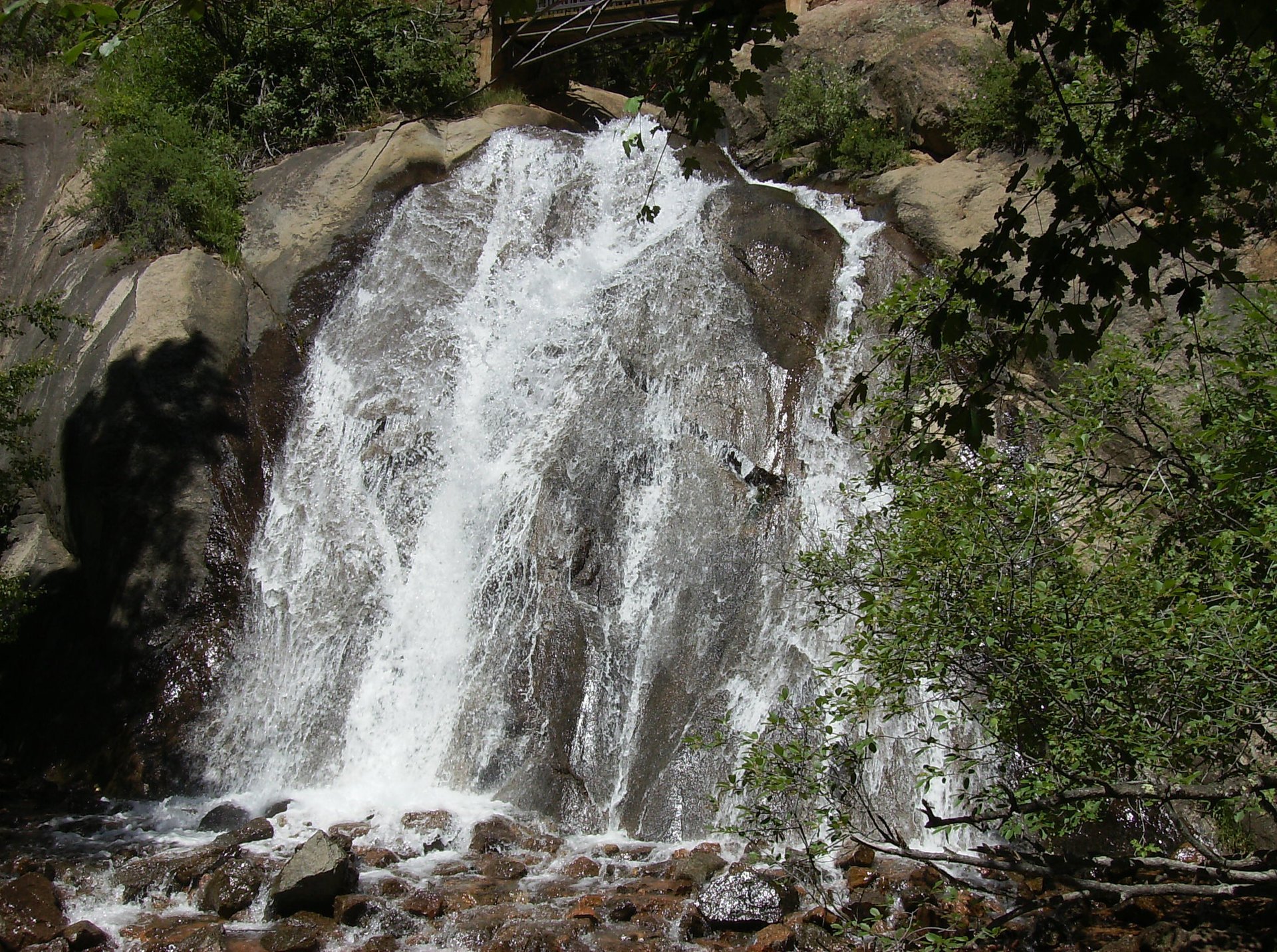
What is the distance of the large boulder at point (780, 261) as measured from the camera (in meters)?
11.6

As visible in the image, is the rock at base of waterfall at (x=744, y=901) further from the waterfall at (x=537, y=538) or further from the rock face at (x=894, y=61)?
the rock face at (x=894, y=61)

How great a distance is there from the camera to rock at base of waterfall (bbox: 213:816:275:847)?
8047 mm

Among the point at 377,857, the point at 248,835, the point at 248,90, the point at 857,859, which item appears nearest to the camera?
the point at 857,859

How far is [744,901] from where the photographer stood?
6656mm

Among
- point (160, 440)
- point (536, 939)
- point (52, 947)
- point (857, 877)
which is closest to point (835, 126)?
point (160, 440)

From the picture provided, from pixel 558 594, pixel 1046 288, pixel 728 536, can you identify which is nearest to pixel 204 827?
pixel 558 594

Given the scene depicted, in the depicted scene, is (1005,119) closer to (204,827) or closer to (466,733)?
(466,733)

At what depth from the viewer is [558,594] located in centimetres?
977

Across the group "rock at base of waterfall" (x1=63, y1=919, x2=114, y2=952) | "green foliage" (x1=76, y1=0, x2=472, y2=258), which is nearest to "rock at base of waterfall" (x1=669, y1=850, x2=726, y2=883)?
"rock at base of waterfall" (x1=63, y1=919, x2=114, y2=952)

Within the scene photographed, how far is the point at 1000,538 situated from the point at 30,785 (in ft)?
32.4

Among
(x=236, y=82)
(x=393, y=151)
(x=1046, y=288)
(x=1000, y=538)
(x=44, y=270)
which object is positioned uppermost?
(x=236, y=82)

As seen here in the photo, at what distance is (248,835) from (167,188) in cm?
974

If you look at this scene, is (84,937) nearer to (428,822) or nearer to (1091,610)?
(428,822)

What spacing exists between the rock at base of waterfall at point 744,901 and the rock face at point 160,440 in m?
5.78
